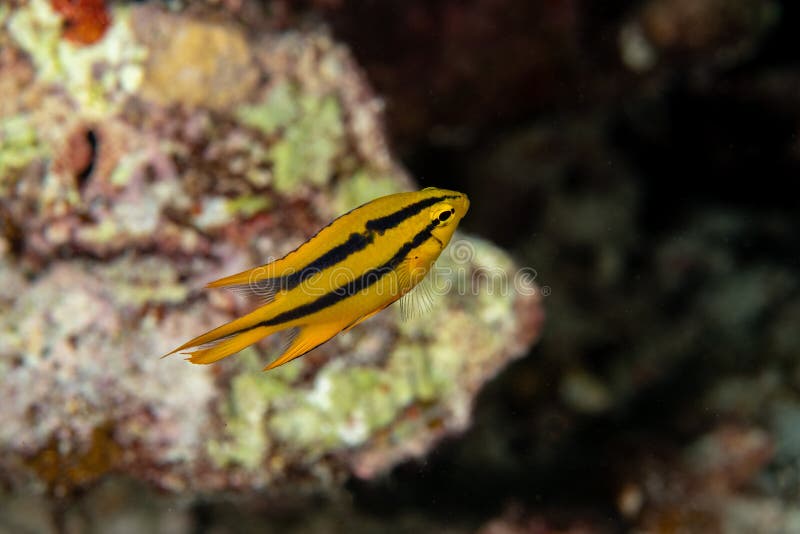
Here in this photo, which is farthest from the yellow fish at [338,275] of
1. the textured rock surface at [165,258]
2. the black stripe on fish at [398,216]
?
the textured rock surface at [165,258]

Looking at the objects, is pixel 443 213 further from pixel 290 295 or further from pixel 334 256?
pixel 290 295

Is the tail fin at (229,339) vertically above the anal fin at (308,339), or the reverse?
the tail fin at (229,339)

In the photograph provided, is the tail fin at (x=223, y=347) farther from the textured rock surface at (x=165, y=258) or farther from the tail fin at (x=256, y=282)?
the textured rock surface at (x=165, y=258)

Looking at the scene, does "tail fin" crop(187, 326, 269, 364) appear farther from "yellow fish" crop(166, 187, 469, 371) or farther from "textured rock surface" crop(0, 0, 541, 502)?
"textured rock surface" crop(0, 0, 541, 502)

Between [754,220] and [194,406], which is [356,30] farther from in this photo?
[754,220]

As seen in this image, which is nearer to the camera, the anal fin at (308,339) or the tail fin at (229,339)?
the tail fin at (229,339)

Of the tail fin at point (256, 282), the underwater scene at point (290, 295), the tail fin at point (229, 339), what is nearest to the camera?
the tail fin at point (229, 339)

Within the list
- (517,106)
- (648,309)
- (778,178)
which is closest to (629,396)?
(648,309)

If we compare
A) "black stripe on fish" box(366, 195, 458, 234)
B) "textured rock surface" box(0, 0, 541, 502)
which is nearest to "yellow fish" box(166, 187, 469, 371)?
"black stripe on fish" box(366, 195, 458, 234)

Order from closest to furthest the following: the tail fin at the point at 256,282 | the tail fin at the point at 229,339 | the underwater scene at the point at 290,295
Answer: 1. the tail fin at the point at 229,339
2. the tail fin at the point at 256,282
3. the underwater scene at the point at 290,295
